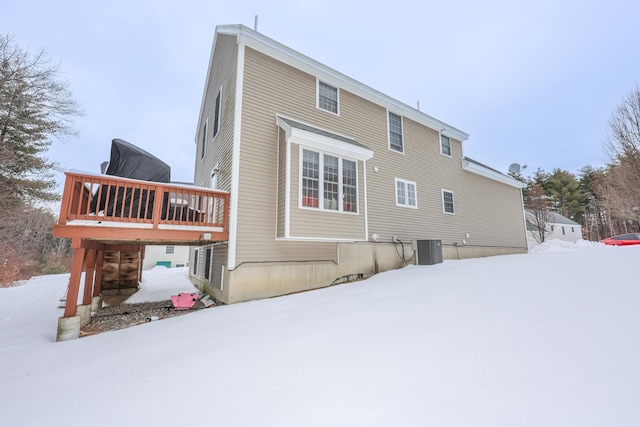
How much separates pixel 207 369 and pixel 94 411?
103 cm

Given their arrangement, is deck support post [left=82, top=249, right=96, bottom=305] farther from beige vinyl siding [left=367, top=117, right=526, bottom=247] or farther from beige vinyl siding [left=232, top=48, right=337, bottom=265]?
beige vinyl siding [left=367, top=117, right=526, bottom=247]

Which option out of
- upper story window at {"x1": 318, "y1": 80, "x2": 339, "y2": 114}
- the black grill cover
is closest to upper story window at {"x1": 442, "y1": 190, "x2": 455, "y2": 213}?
upper story window at {"x1": 318, "y1": 80, "x2": 339, "y2": 114}

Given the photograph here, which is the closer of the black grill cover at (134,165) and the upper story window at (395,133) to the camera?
the black grill cover at (134,165)

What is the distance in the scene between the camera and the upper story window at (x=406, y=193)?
34.0 feet

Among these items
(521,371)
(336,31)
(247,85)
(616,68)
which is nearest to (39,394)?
(521,371)

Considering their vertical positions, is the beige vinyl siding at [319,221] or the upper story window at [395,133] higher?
the upper story window at [395,133]

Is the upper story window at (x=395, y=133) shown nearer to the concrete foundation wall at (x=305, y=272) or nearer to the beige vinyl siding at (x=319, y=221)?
the beige vinyl siding at (x=319, y=221)

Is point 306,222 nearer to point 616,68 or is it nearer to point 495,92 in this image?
point 616,68

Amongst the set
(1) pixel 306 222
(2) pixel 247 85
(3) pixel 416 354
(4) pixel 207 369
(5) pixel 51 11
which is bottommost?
(4) pixel 207 369

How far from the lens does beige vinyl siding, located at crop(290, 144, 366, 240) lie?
275 inches

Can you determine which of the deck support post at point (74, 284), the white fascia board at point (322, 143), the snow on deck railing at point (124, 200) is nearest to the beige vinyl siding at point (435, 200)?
the white fascia board at point (322, 143)

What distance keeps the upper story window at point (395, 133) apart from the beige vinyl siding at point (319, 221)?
11.3 feet

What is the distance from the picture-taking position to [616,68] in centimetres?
2608

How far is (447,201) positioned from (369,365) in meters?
11.0
